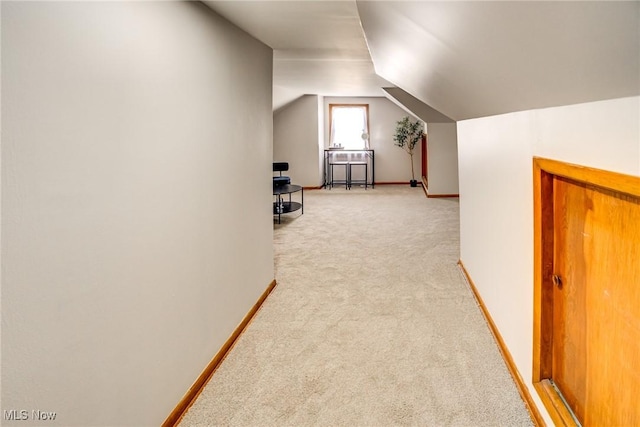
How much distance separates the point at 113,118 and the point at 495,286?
204 centimetres

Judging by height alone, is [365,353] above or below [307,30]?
below

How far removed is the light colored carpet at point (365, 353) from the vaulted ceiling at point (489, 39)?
123 centimetres

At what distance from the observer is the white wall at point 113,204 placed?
3.15 feet

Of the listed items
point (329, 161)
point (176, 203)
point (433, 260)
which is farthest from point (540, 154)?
point (329, 161)

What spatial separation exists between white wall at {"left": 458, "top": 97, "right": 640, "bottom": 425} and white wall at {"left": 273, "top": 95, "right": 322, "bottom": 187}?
6030 millimetres

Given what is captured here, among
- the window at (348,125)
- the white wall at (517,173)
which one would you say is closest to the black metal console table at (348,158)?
the window at (348,125)

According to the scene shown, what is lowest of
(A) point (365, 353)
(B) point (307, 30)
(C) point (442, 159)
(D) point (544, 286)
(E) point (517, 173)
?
(A) point (365, 353)

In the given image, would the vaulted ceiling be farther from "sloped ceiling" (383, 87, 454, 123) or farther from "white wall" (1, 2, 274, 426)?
"sloped ceiling" (383, 87, 454, 123)

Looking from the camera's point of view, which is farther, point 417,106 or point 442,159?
point 442,159

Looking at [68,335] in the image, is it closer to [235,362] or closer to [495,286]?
[235,362]

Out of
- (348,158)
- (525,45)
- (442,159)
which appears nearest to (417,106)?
(442,159)

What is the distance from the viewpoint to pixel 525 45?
100cm

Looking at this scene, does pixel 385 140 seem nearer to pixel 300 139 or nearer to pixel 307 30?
pixel 300 139

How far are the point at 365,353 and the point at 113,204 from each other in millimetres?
1484
